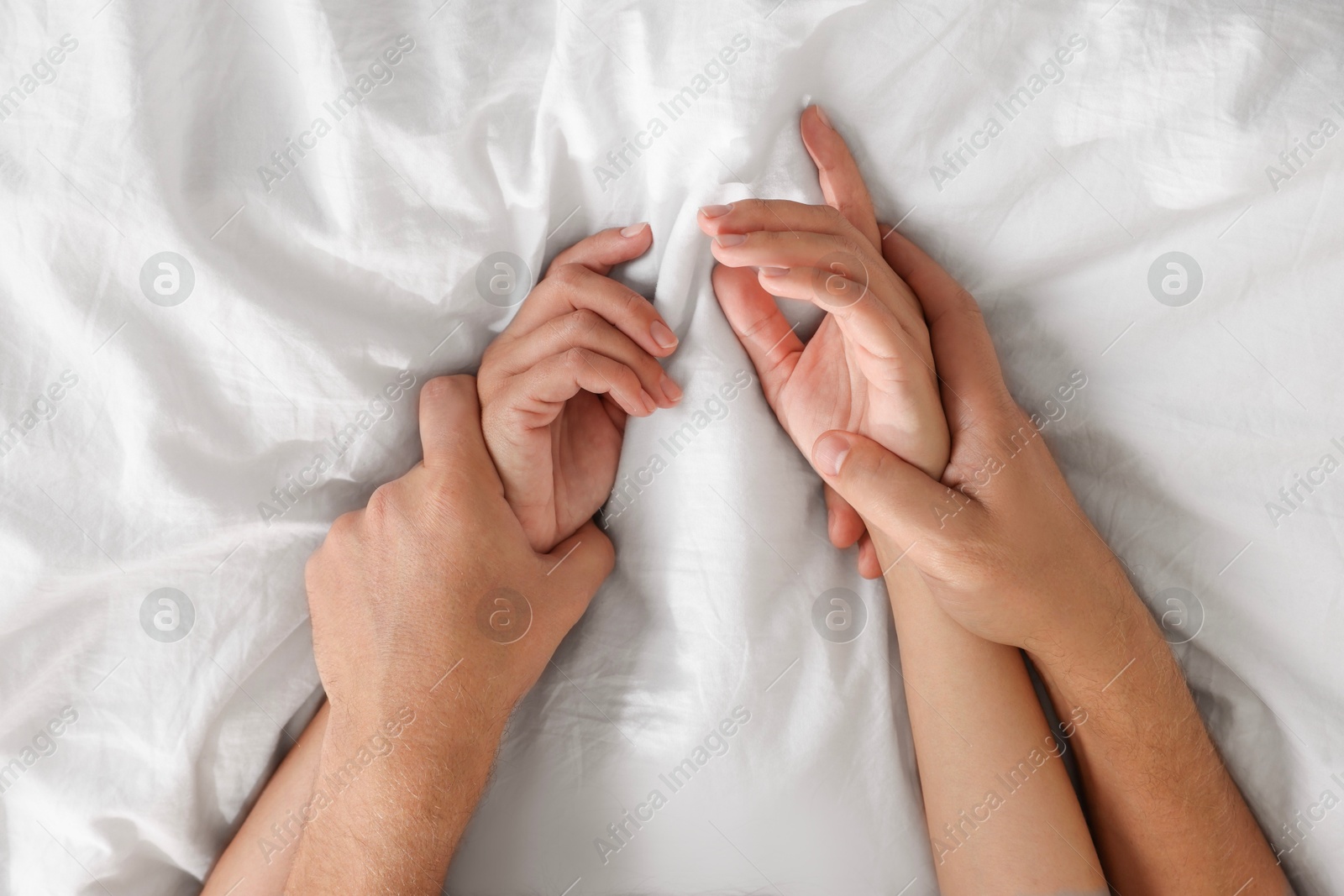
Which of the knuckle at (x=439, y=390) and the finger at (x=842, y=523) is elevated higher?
the knuckle at (x=439, y=390)

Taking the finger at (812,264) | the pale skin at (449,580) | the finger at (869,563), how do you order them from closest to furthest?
the finger at (812,264) → the pale skin at (449,580) → the finger at (869,563)

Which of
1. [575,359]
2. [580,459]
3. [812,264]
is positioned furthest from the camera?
[580,459]

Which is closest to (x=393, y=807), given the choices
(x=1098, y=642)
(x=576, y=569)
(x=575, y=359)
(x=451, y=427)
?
(x=576, y=569)

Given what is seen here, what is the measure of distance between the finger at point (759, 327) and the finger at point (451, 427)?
1.06 ft

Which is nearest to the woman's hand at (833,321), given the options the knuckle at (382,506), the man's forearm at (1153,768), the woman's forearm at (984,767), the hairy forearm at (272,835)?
the woman's forearm at (984,767)

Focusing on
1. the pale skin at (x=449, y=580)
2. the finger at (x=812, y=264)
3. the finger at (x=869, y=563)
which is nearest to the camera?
the finger at (x=812, y=264)

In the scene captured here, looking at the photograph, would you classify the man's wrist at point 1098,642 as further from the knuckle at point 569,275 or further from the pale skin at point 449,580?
the knuckle at point 569,275

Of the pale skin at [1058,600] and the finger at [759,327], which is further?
the finger at [759,327]

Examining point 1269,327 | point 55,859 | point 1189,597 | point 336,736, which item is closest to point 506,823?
point 336,736

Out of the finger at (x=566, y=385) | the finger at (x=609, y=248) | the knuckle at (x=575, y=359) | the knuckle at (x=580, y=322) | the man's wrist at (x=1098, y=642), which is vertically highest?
the finger at (x=609, y=248)

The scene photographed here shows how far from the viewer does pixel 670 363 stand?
0.95 m

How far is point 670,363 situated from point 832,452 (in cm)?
23

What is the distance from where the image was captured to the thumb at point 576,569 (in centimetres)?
94

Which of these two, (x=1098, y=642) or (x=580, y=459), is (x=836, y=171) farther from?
(x=1098, y=642)
